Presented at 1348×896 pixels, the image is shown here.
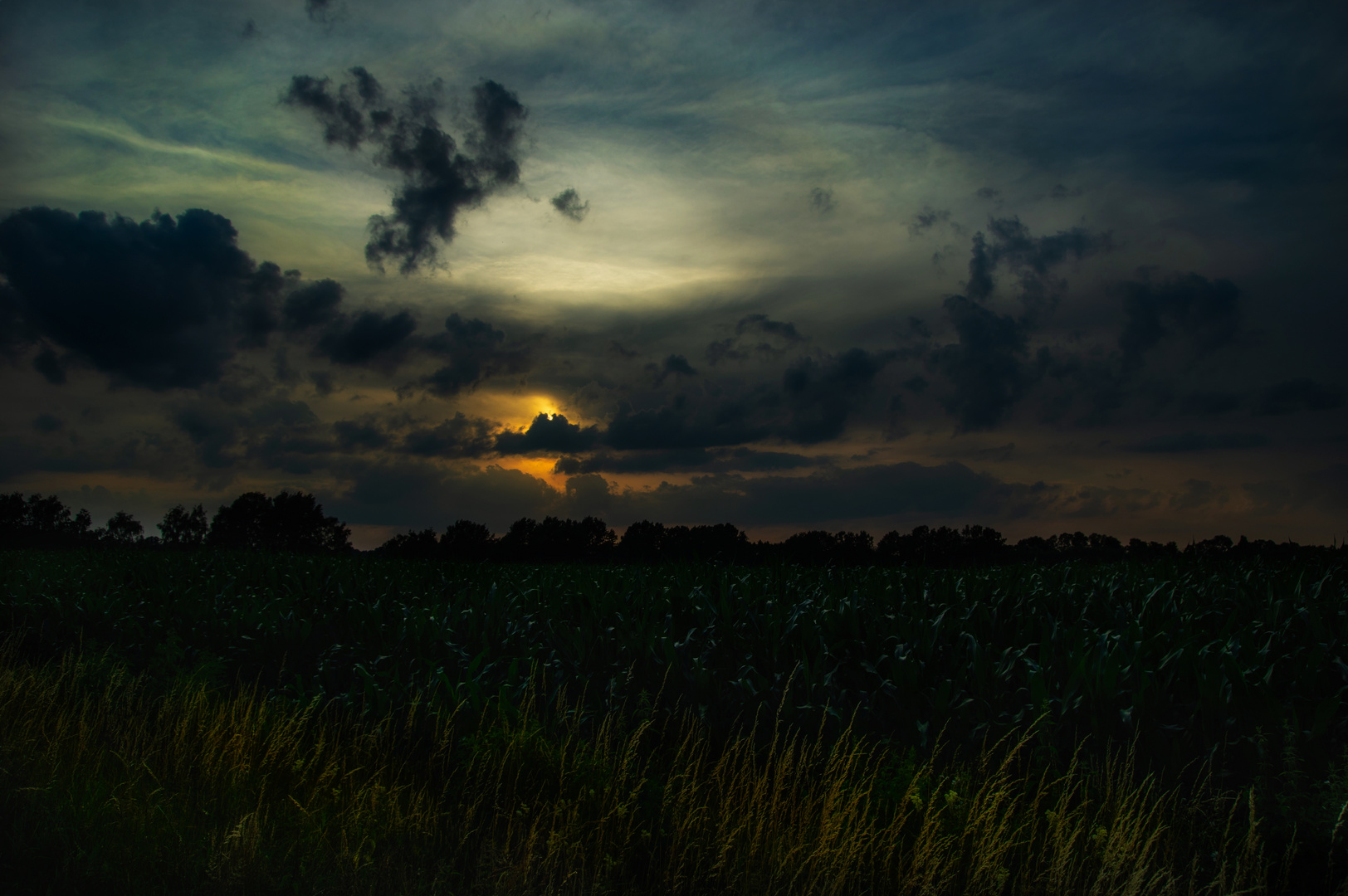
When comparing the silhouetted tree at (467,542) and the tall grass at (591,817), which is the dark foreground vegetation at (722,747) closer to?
the tall grass at (591,817)

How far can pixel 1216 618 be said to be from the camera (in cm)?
1051

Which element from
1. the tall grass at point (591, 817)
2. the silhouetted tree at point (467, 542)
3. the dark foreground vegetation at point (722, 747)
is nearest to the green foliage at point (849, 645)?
the dark foreground vegetation at point (722, 747)

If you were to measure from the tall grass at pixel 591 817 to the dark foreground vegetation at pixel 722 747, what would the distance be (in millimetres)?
34

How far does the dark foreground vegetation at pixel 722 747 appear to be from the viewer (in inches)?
227

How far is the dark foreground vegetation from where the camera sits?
18.9 feet

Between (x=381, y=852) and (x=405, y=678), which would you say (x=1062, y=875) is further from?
(x=405, y=678)

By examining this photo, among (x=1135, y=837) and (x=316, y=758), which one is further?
(x=316, y=758)

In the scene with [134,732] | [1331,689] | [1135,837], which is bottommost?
[134,732]

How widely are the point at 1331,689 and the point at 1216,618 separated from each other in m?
2.76

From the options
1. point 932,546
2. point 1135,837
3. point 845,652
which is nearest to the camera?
point 1135,837

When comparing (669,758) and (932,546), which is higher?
(932,546)

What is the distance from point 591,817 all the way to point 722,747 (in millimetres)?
1946

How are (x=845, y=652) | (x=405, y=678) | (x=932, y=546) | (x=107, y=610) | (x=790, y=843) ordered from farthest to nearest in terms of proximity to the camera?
(x=932, y=546), (x=107, y=610), (x=405, y=678), (x=845, y=652), (x=790, y=843)

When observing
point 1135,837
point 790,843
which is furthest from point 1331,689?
point 790,843
